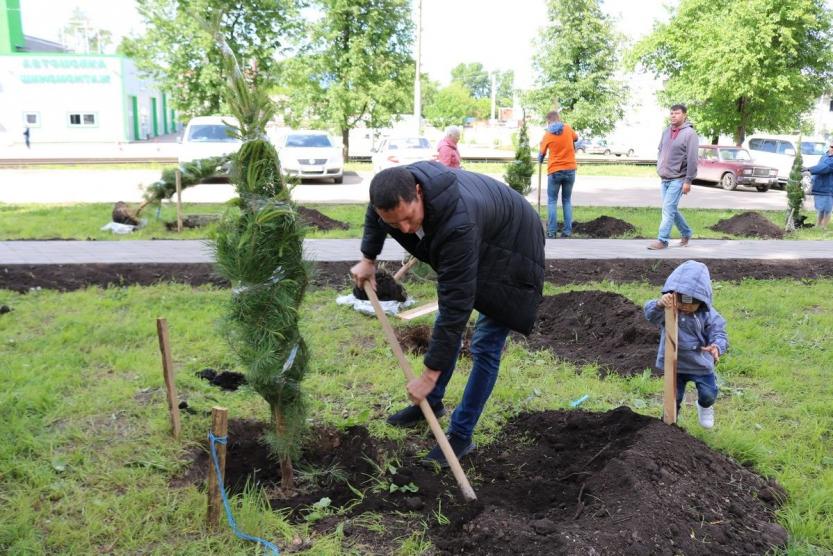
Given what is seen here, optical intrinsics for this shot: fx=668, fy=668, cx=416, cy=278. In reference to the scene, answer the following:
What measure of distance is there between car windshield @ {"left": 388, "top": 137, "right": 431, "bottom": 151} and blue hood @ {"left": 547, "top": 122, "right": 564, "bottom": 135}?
10.8m

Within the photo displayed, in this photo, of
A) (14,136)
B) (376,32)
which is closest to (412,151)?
(376,32)

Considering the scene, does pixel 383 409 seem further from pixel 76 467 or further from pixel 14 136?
pixel 14 136

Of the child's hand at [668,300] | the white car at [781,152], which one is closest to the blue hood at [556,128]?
the child's hand at [668,300]

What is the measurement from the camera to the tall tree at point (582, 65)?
3170 cm

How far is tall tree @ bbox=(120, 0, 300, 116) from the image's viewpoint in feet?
73.8

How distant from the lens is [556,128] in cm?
1038

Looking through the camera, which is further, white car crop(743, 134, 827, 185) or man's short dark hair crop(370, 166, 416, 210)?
white car crop(743, 134, 827, 185)

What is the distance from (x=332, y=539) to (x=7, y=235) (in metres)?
8.73

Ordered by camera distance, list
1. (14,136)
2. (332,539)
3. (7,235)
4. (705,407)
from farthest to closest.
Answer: (14,136) → (7,235) → (705,407) → (332,539)

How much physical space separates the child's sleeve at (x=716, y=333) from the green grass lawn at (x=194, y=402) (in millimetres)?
544

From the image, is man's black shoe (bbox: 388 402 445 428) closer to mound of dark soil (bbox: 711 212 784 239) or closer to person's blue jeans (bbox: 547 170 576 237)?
person's blue jeans (bbox: 547 170 576 237)

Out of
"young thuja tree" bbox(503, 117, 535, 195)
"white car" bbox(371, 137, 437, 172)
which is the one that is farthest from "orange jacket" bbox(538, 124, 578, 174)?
"white car" bbox(371, 137, 437, 172)

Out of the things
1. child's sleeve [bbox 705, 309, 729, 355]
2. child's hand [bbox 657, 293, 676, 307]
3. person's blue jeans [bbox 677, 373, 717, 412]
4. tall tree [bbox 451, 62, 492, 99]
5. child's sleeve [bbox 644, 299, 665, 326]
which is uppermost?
tall tree [bbox 451, 62, 492, 99]

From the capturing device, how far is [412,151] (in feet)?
67.2
